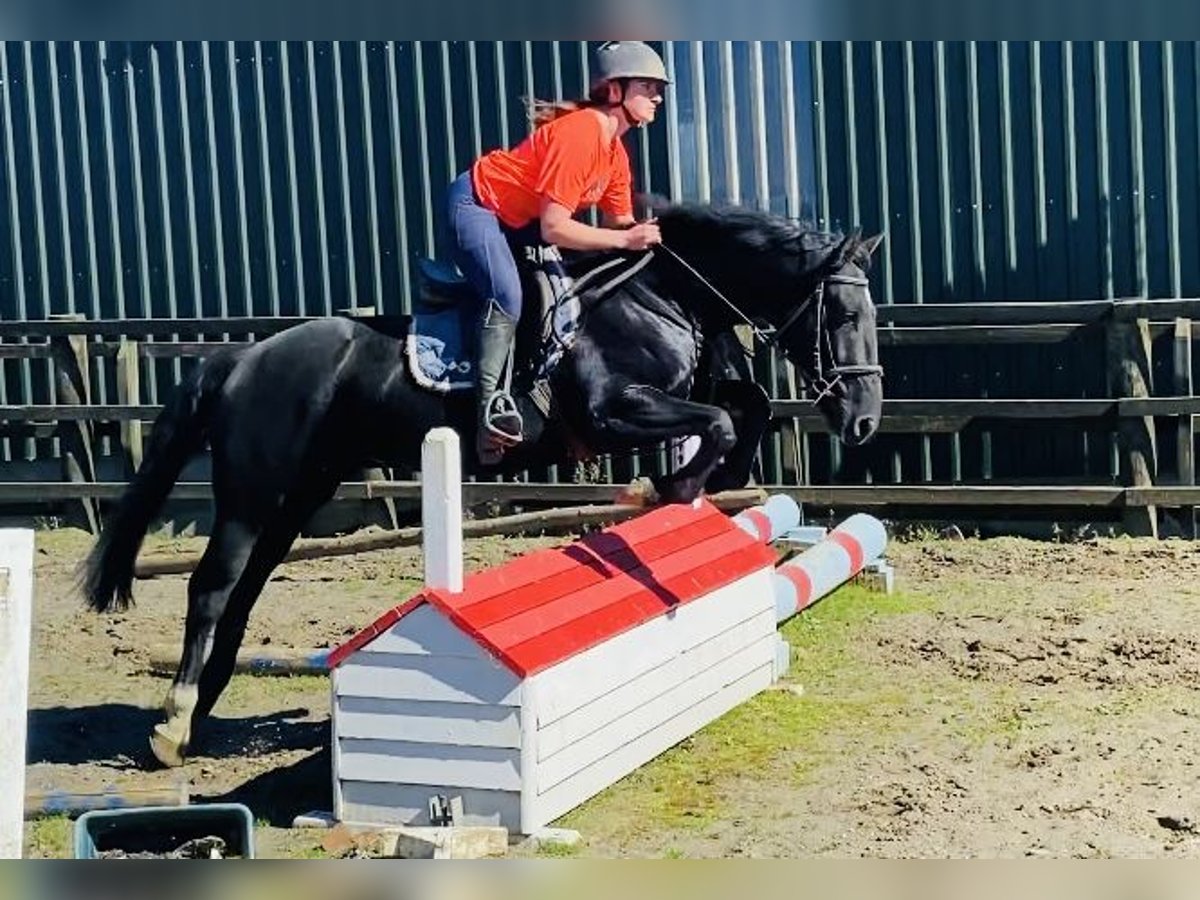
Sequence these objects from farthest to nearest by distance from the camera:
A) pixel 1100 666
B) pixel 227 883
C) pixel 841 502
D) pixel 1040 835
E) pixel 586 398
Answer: pixel 841 502 → pixel 1100 666 → pixel 586 398 → pixel 1040 835 → pixel 227 883

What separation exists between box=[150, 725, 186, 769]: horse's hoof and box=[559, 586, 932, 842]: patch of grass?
69.5 inches

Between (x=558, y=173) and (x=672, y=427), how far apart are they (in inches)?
40.0

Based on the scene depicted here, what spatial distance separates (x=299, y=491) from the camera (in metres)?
8.29

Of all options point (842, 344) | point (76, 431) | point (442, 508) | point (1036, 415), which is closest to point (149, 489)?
point (442, 508)

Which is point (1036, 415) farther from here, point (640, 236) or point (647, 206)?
point (640, 236)

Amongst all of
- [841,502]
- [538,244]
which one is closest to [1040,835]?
[538,244]

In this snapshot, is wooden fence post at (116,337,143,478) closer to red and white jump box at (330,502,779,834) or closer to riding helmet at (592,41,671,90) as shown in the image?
red and white jump box at (330,502,779,834)

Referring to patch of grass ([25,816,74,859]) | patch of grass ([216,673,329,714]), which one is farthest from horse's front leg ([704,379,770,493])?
patch of grass ([25,816,74,859])

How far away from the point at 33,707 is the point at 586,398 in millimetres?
2919

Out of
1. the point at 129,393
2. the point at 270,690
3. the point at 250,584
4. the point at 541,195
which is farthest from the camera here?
the point at 129,393

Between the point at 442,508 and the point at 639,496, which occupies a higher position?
the point at 442,508

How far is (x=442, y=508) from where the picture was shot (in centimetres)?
671

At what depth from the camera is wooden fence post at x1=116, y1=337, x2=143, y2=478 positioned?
14.3 m

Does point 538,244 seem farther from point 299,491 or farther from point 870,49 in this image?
point 870,49
